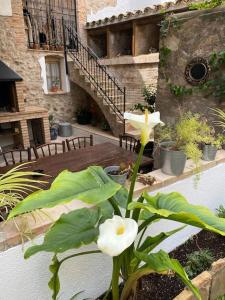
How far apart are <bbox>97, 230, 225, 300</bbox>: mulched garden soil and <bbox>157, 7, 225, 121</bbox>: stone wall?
1.71 metres

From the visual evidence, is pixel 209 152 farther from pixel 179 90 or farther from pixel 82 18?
pixel 82 18

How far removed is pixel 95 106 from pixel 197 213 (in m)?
7.47

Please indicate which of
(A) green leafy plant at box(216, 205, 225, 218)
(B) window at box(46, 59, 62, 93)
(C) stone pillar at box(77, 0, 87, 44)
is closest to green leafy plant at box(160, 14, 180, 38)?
(A) green leafy plant at box(216, 205, 225, 218)

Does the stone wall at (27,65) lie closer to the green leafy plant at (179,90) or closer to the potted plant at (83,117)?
the potted plant at (83,117)

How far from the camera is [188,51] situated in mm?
3318

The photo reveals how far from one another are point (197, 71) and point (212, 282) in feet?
8.60

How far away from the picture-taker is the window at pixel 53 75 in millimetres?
7422

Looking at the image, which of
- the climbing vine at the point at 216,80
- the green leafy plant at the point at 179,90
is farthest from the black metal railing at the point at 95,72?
the climbing vine at the point at 216,80

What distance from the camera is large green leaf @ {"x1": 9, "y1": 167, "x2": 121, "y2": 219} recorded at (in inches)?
33.2

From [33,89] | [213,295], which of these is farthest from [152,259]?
[33,89]

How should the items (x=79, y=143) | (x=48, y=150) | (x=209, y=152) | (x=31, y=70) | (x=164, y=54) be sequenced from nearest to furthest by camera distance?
(x=209, y=152)
(x=164, y=54)
(x=79, y=143)
(x=48, y=150)
(x=31, y=70)

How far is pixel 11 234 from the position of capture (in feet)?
4.28

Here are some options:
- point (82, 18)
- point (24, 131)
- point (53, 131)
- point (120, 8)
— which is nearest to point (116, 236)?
point (24, 131)

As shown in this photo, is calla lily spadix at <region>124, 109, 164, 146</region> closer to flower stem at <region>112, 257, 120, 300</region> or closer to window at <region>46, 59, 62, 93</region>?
flower stem at <region>112, 257, 120, 300</region>
